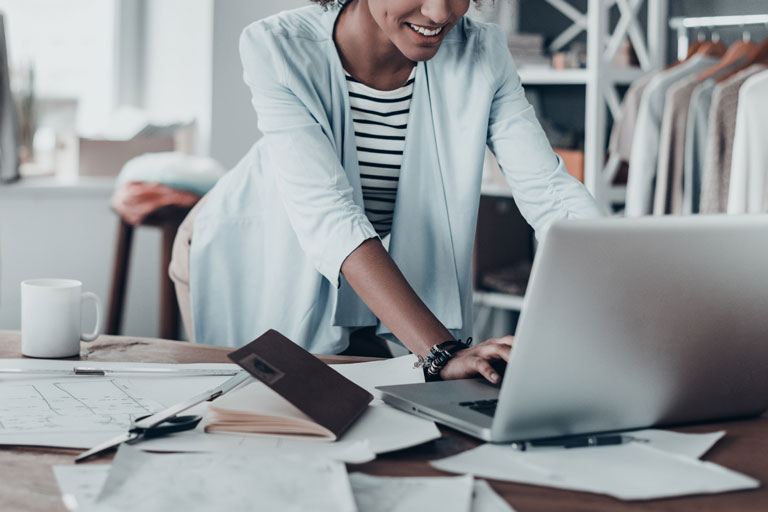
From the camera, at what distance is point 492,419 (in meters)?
0.96

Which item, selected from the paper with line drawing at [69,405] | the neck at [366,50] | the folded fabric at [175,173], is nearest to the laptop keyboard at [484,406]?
the paper with line drawing at [69,405]

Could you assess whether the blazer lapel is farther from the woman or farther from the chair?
the chair

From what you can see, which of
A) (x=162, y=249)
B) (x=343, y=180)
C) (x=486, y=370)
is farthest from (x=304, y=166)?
Result: (x=162, y=249)

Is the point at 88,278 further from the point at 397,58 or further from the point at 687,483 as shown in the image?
the point at 687,483

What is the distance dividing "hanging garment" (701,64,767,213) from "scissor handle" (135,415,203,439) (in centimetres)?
220

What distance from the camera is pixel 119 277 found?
3.19 metres

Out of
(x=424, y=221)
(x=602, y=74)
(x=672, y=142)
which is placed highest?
(x=602, y=74)

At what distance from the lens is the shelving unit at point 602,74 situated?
3.20m

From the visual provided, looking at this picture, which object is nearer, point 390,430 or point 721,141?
point 390,430

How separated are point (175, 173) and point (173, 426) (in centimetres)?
215

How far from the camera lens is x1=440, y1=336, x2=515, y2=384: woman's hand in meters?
1.13

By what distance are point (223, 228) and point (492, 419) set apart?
97 centimetres

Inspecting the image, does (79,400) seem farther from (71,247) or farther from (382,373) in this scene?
(71,247)

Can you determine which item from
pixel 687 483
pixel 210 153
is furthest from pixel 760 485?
pixel 210 153
